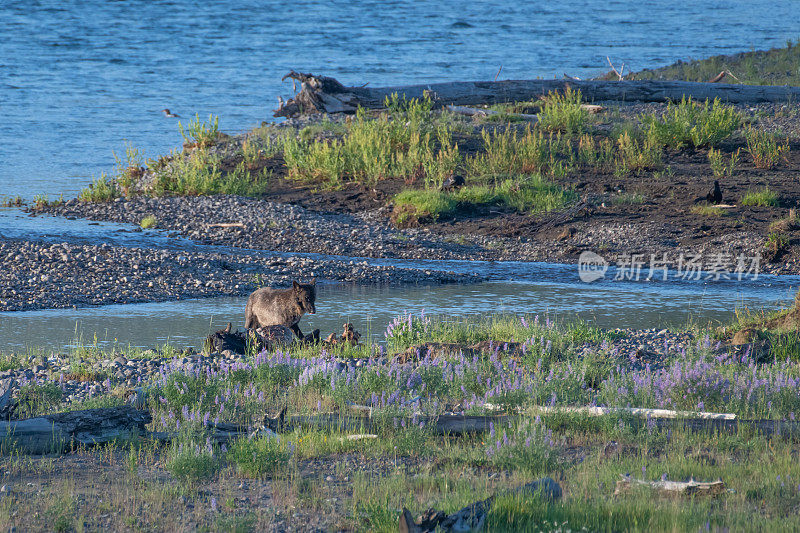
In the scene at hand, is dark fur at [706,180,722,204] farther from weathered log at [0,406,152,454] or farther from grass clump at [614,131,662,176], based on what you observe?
weathered log at [0,406,152,454]

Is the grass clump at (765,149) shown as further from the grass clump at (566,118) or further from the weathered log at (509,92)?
the weathered log at (509,92)

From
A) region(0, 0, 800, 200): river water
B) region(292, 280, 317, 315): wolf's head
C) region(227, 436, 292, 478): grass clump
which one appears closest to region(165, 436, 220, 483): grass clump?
region(227, 436, 292, 478): grass clump

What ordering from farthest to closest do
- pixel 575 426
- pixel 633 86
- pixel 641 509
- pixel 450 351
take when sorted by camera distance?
pixel 633 86
pixel 450 351
pixel 575 426
pixel 641 509

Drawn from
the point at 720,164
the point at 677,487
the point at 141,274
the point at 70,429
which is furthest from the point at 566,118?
the point at 677,487

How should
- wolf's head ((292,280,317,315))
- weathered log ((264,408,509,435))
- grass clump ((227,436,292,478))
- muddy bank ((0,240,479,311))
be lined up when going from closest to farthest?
grass clump ((227,436,292,478)) < weathered log ((264,408,509,435)) < wolf's head ((292,280,317,315)) < muddy bank ((0,240,479,311))

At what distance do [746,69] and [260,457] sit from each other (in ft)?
97.5

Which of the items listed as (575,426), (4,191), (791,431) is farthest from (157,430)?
(4,191)

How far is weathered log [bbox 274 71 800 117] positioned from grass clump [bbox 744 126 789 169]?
4398 mm

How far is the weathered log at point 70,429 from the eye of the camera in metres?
5.18

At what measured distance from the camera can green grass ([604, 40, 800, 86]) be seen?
28359mm

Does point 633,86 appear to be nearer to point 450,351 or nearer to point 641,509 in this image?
point 450,351

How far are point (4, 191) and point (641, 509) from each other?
19.9m

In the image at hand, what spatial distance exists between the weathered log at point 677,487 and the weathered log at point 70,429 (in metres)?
2.95

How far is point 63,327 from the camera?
1020 cm
